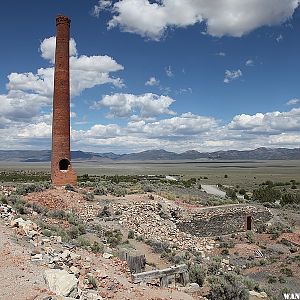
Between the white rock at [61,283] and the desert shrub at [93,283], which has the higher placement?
the white rock at [61,283]

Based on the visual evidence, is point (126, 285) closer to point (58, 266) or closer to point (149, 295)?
point (149, 295)

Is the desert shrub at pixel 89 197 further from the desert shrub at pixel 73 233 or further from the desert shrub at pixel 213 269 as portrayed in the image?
the desert shrub at pixel 213 269

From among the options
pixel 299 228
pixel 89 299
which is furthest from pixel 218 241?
pixel 89 299

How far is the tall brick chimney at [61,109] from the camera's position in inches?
1030

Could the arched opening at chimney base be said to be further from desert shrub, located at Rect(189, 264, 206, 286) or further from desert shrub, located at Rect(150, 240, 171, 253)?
desert shrub, located at Rect(189, 264, 206, 286)

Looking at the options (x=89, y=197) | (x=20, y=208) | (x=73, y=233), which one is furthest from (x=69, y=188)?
(x=73, y=233)

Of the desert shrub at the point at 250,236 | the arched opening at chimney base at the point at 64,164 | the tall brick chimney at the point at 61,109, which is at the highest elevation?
the tall brick chimney at the point at 61,109

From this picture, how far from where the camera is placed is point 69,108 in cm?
2661

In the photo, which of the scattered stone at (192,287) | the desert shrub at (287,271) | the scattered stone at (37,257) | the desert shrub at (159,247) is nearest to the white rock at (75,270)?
the scattered stone at (37,257)

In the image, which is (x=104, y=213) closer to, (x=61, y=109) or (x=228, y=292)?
(x=61, y=109)

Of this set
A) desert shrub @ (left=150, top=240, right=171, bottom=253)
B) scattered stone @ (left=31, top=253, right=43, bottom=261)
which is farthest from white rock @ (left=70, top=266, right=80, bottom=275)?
desert shrub @ (left=150, top=240, right=171, bottom=253)

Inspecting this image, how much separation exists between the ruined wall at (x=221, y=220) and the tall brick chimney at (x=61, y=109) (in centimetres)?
853

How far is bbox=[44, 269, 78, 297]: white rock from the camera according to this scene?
8700 millimetres

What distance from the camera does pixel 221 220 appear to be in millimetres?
25844
